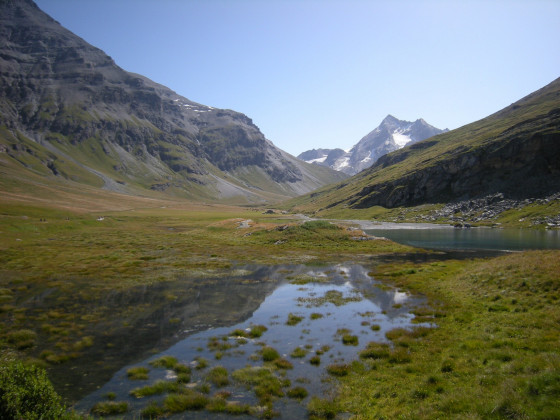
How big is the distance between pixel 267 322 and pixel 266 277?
1840 centimetres

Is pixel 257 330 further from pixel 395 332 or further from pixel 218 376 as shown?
pixel 395 332

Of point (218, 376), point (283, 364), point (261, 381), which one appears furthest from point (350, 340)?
point (218, 376)

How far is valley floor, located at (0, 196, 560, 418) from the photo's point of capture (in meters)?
13.7

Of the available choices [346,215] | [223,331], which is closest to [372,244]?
[223,331]

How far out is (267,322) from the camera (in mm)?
27531

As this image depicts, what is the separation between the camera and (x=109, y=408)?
14.9 meters

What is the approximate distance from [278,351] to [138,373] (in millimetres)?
8652

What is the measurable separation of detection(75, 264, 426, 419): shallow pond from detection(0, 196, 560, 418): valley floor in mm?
1346

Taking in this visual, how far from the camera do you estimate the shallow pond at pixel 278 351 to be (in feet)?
52.2

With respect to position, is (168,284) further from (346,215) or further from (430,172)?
(430,172)

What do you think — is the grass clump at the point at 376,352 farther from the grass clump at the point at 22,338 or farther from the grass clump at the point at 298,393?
the grass clump at the point at 22,338

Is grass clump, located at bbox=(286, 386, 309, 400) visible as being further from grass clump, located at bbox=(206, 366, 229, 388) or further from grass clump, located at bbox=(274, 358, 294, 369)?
grass clump, located at bbox=(206, 366, 229, 388)

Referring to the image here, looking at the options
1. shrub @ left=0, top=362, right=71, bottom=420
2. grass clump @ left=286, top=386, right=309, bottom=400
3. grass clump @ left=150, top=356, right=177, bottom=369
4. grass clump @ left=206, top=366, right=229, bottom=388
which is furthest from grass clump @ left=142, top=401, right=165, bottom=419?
grass clump @ left=286, top=386, right=309, bottom=400

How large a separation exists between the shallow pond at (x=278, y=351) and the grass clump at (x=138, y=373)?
0.08m
